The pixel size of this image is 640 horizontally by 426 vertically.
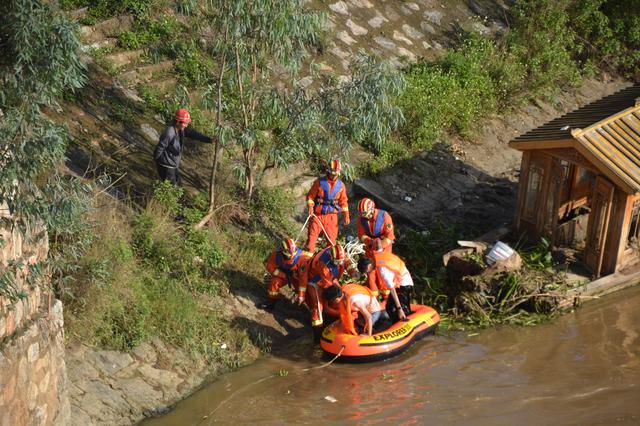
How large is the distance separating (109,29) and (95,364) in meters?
8.33

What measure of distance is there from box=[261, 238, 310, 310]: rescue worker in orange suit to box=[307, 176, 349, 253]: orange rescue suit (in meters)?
0.96

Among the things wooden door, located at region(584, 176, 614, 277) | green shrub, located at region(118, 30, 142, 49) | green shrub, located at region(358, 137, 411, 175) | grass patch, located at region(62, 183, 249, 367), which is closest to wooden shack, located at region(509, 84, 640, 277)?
wooden door, located at region(584, 176, 614, 277)

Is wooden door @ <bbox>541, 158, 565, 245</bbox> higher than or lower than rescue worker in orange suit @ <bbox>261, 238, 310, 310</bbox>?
higher

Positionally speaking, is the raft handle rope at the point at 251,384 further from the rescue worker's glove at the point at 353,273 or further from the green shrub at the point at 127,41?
the green shrub at the point at 127,41

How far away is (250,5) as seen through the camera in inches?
475

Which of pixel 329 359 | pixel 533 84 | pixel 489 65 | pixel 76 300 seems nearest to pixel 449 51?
pixel 489 65

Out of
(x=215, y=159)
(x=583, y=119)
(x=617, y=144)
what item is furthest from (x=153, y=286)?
(x=583, y=119)

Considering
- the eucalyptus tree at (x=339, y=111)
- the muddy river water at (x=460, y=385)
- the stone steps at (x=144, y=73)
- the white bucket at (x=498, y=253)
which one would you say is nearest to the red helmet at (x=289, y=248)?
the muddy river water at (x=460, y=385)

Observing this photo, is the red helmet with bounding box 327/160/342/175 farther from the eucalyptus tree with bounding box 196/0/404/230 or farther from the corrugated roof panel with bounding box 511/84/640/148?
the corrugated roof panel with bounding box 511/84/640/148

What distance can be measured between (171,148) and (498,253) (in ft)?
17.8

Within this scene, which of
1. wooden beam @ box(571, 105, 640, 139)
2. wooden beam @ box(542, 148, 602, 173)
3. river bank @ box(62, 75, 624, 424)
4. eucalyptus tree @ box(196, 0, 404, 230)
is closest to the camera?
river bank @ box(62, 75, 624, 424)

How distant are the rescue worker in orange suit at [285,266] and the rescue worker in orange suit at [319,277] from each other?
0.54 ft

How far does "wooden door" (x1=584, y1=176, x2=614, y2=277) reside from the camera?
1316 centimetres

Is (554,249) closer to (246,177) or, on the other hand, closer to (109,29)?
(246,177)
